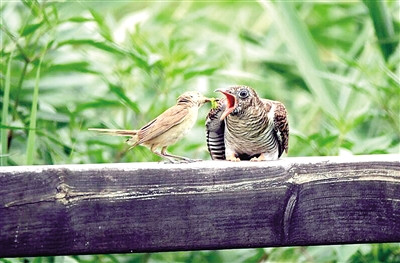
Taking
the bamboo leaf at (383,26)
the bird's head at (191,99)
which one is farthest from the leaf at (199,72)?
the bamboo leaf at (383,26)

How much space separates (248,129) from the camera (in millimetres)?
2867

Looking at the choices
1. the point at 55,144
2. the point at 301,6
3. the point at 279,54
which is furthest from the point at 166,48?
the point at 301,6

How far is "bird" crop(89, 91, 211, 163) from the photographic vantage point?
256 cm

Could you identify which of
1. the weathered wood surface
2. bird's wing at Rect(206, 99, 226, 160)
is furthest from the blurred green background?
the weathered wood surface

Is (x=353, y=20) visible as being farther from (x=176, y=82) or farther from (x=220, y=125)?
(x=220, y=125)

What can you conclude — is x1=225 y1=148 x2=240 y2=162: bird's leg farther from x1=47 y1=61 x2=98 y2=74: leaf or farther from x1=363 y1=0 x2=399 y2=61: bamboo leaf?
x1=363 y1=0 x2=399 y2=61: bamboo leaf

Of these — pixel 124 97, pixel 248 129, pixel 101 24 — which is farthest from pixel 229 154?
pixel 101 24

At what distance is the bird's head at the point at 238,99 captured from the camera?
2727 millimetres

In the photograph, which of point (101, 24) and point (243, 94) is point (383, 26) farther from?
point (101, 24)

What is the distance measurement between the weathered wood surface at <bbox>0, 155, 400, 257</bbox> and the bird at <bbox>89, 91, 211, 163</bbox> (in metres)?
0.50

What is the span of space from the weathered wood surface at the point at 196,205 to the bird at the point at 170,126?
0.50 meters

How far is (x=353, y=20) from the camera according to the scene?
16.2 feet

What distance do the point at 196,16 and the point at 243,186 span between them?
242cm

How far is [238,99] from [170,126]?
326 mm
